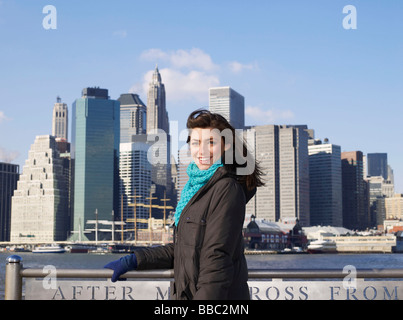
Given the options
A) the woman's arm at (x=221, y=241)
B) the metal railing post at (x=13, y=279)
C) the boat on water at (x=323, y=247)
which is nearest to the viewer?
the woman's arm at (x=221, y=241)

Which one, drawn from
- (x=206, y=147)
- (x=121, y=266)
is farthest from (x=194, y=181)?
(x=121, y=266)

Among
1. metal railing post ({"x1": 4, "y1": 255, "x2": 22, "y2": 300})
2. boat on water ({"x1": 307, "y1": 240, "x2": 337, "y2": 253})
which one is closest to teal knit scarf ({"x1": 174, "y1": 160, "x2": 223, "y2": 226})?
metal railing post ({"x1": 4, "y1": 255, "x2": 22, "y2": 300})

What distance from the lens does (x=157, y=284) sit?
18.1 feet

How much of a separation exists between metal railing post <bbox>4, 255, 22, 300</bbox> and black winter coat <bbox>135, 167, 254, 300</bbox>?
164cm

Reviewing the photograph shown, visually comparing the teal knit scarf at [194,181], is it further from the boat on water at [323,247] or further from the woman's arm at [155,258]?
the boat on water at [323,247]

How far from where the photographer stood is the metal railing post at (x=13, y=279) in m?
5.39

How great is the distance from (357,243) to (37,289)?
171563mm

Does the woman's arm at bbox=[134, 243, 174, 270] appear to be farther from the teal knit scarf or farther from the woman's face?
the woman's face

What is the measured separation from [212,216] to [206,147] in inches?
26.9

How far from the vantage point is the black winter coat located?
4.21m

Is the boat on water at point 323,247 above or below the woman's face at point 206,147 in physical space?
below

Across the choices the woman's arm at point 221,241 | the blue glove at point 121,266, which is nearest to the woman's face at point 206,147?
the woman's arm at point 221,241

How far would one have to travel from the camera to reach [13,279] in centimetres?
545
